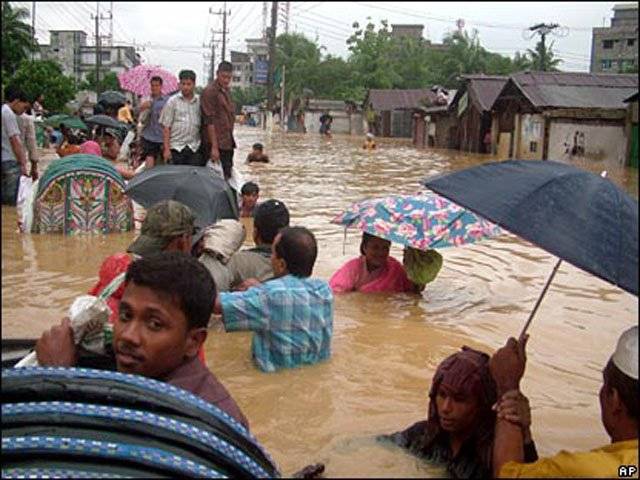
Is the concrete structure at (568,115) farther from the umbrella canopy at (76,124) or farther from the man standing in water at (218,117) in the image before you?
the man standing in water at (218,117)

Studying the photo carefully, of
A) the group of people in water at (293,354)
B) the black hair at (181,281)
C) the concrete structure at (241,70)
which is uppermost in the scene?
the concrete structure at (241,70)

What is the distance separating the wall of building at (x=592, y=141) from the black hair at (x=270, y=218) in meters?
19.6

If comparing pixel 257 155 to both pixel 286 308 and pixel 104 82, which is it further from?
pixel 104 82

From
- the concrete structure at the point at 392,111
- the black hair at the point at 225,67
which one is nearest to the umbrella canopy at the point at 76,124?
the black hair at the point at 225,67

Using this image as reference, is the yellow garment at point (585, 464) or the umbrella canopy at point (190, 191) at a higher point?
the umbrella canopy at point (190, 191)

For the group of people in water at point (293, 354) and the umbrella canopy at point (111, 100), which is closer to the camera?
the group of people in water at point (293, 354)

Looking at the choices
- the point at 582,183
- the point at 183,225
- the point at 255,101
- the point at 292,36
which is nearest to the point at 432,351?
the point at 183,225

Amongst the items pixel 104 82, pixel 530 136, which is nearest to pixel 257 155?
pixel 530 136

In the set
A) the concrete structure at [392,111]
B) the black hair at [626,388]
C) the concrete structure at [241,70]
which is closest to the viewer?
the black hair at [626,388]

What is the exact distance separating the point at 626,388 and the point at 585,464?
0.50m

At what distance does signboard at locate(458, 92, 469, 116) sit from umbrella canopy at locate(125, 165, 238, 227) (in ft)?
90.9

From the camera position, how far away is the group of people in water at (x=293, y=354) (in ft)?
6.86

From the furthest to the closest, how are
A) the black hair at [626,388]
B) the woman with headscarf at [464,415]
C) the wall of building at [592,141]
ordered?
the wall of building at [592,141]
the woman with headscarf at [464,415]
the black hair at [626,388]

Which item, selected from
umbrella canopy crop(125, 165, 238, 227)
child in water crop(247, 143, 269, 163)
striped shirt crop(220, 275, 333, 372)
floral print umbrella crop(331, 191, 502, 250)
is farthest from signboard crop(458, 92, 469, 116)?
striped shirt crop(220, 275, 333, 372)
